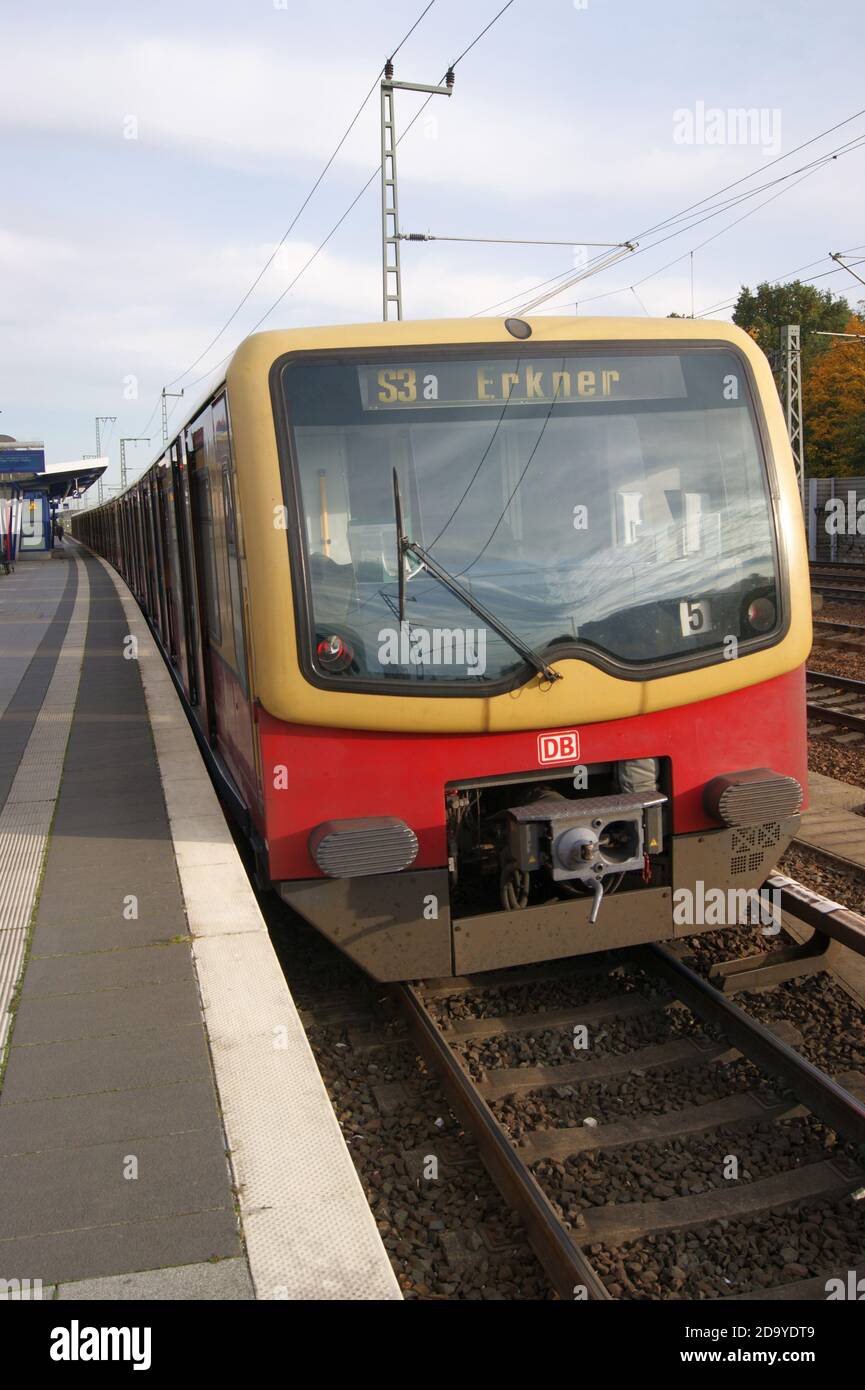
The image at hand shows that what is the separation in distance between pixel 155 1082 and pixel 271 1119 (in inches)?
18.3

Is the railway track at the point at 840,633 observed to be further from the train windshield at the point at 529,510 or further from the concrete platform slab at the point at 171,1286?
the concrete platform slab at the point at 171,1286

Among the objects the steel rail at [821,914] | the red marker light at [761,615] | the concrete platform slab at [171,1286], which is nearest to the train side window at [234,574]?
the red marker light at [761,615]

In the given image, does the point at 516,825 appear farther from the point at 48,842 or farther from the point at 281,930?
the point at 48,842

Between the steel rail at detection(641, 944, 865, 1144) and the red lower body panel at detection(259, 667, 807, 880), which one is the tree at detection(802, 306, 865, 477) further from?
the steel rail at detection(641, 944, 865, 1144)

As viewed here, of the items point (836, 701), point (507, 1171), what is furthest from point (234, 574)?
point (836, 701)

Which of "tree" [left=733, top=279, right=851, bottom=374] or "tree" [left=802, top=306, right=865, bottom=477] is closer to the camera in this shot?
"tree" [left=802, top=306, right=865, bottom=477]

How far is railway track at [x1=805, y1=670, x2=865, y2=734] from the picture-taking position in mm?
10178

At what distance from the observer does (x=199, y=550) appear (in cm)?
736

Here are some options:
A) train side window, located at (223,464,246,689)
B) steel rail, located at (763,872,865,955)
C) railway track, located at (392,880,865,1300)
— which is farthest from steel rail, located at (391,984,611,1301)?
steel rail, located at (763,872,865,955)

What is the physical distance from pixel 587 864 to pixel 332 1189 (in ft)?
6.68

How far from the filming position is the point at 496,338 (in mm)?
4824

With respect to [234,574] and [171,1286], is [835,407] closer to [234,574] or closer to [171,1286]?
[234,574]
